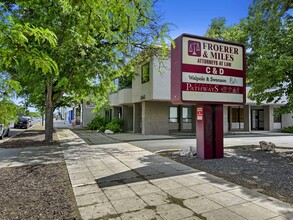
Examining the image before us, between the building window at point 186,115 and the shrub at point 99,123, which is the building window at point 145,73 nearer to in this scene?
the building window at point 186,115

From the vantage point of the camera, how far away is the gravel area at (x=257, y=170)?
4.97m

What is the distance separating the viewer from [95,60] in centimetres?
1124

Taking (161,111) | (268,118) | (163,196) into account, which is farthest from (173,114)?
(163,196)

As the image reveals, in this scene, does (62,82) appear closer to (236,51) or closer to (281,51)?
(236,51)

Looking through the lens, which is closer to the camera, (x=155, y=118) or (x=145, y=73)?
(x=145, y=73)

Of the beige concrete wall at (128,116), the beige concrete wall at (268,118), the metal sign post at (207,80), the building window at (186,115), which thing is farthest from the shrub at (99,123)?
the metal sign post at (207,80)

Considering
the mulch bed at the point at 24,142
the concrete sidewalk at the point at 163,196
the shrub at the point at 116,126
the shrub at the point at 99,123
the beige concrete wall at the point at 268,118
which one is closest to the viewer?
the concrete sidewalk at the point at 163,196

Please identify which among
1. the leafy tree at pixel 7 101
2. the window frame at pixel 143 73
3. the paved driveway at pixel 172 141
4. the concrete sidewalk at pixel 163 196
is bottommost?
the concrete sidewalk at pixel 163 196

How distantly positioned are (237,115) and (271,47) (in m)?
15.4

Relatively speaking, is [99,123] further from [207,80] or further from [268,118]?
[207,80]

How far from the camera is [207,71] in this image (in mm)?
7746

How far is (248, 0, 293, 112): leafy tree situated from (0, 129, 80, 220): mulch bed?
7.63m

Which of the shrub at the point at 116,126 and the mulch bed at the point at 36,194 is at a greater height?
the shrub at the point at 116,126

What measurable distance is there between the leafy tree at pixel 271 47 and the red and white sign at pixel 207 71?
120 centimetres
